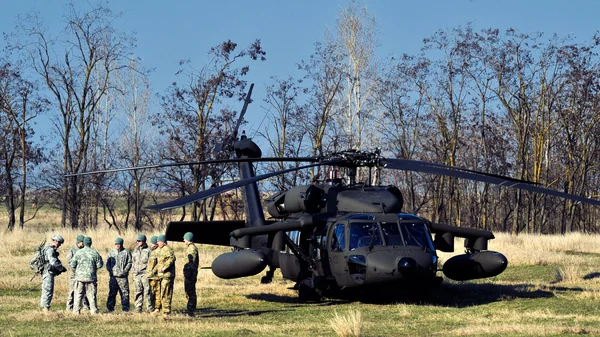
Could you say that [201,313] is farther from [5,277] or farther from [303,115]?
[303,115]

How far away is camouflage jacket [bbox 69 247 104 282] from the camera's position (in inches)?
600

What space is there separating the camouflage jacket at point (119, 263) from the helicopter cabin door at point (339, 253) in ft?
13.2

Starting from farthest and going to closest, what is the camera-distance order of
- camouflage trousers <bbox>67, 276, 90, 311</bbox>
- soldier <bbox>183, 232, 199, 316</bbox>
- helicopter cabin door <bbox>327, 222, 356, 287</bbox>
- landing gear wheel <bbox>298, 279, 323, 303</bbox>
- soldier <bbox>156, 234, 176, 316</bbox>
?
landing gear wheel <bbox>298, 279, 323, 303</bbox> → helicopter cabin door <bbox>327, 222, 356, 287</bbox> → soldier <bbox>183, 232, 199, 316</bbox> → camouflage trousers <bbox>67, 276, 90, 311</bbox> → soldier <bbox>156, 234, 176, 316</bbox>

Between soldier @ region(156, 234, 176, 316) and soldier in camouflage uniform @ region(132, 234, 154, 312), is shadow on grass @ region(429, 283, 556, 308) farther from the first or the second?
soldier in camouflage uniform @ region(132, 234, 154, 312)

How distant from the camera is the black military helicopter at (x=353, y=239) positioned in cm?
1541

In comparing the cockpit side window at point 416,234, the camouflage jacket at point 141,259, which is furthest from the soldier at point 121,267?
the cockpit side window at point 416,234

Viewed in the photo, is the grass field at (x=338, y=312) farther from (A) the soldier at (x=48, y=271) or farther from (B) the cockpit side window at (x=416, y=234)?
(B) the cockpit side window at (x=416, y=234)

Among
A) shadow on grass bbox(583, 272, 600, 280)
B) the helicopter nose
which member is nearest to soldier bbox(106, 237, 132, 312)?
the helicopter nose

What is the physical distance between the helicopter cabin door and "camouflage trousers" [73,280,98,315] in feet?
15.3

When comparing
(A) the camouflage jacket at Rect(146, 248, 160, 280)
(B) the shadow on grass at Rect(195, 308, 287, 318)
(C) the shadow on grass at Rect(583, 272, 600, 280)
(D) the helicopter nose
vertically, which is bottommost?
(B) the shadow on grass at Rect(195, 308, 287, 318)

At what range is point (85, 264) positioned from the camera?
15281mm

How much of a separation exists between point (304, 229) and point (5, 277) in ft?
32.3

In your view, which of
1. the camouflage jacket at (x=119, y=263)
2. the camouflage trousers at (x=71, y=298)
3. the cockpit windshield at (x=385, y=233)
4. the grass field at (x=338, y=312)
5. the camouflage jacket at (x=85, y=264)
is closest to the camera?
the grass field at (x=338, y=312)

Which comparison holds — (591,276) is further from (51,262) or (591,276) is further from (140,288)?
(51,262)
